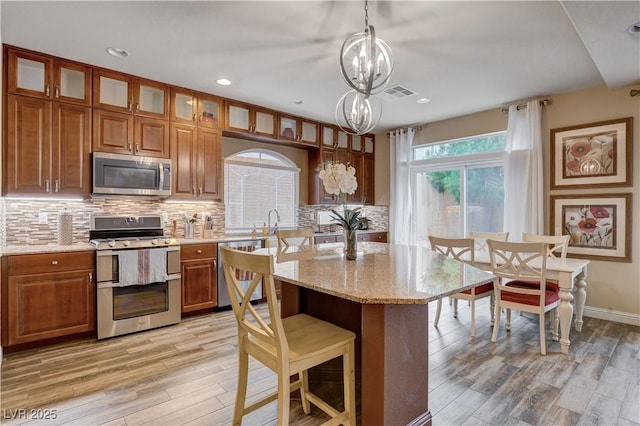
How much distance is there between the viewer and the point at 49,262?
2875mm

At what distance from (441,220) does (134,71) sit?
477 cm

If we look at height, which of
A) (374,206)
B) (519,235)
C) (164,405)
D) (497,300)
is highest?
(374,206)

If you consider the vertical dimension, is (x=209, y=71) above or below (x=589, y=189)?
above

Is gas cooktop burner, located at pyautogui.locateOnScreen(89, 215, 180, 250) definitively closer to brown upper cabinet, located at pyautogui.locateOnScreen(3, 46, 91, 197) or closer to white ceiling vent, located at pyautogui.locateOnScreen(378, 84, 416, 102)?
brown upper cabinet, located at pyautogui.locateOnScreen(3, 46, 91, 197)

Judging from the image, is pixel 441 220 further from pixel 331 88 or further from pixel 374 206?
pixel 331 88

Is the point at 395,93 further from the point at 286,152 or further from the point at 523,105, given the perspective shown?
the point at 286,152

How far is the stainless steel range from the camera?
3.11 m

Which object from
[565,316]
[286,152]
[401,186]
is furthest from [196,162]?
[565,316]

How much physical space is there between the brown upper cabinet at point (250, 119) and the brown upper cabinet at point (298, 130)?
136mm

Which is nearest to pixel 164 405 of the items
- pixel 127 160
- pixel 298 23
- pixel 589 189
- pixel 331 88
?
pixel 127 160

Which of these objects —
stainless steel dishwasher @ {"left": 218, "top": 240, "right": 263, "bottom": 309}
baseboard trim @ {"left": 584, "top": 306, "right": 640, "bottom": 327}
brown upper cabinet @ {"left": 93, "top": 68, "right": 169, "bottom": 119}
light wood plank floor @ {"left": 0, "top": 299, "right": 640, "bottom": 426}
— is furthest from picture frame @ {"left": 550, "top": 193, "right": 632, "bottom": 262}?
brown upper cabinet @ {"left": 93, "top": 68, "right": 169, "bottom": 119}

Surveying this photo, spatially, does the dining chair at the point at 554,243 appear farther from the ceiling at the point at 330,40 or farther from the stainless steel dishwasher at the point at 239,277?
the stainless steel dishwasher at the point at 239,277

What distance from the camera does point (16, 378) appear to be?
238 centimetres

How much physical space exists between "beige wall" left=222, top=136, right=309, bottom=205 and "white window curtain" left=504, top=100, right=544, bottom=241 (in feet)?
9.91
